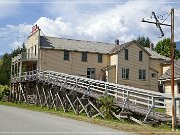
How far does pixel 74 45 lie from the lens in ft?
169

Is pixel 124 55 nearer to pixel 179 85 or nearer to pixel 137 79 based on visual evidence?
pixel 137 79

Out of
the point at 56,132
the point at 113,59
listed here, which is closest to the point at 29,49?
the point at 113,59

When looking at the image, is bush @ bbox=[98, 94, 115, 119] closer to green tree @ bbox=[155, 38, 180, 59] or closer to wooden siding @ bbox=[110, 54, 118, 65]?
wooden siding @ bbox=[110, 54, 118, 65]

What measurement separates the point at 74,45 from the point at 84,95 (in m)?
24.2

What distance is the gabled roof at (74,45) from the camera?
163ft

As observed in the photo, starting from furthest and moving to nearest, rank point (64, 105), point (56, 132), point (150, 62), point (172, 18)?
point (150, 62), point (64, 105), point (172, 18), point (56, 132)

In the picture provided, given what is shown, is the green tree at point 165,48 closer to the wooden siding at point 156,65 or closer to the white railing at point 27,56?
the wooden siding at point 156,65

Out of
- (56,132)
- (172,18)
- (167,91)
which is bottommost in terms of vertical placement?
(56,132)

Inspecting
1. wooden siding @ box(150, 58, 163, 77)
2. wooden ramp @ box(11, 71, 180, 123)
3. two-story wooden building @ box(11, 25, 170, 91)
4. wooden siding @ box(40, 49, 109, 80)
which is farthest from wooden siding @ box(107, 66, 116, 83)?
wooden ramp @ box(11, 71, 180, 123)

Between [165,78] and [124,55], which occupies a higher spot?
[124,55]

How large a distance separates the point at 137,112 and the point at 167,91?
20.0 ft

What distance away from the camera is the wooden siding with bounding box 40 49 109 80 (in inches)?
1906

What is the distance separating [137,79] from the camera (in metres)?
52.2

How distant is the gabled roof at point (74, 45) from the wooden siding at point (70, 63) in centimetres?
71
